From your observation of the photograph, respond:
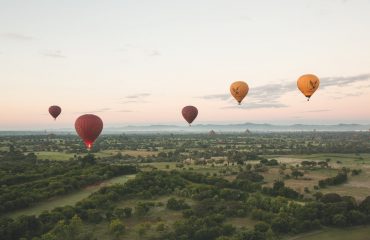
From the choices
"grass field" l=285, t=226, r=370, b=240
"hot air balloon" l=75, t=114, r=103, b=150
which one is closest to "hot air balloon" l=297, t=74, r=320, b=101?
"grass field" l=285, t=226, r=370, b=240

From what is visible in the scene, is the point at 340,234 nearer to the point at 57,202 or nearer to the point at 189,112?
the point at 189,112

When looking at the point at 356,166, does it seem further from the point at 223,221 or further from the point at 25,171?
the point at 25,171

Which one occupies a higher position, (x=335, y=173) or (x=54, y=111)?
(x=54, y=111)

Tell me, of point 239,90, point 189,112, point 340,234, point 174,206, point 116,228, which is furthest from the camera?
point 189,112

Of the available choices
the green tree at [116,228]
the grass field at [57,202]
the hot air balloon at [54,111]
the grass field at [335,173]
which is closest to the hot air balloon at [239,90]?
the grass field at [335,173]

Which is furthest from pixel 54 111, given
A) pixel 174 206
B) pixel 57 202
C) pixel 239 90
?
pixel 239 90

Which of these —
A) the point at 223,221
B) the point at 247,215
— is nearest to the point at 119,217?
the point at 223,221
